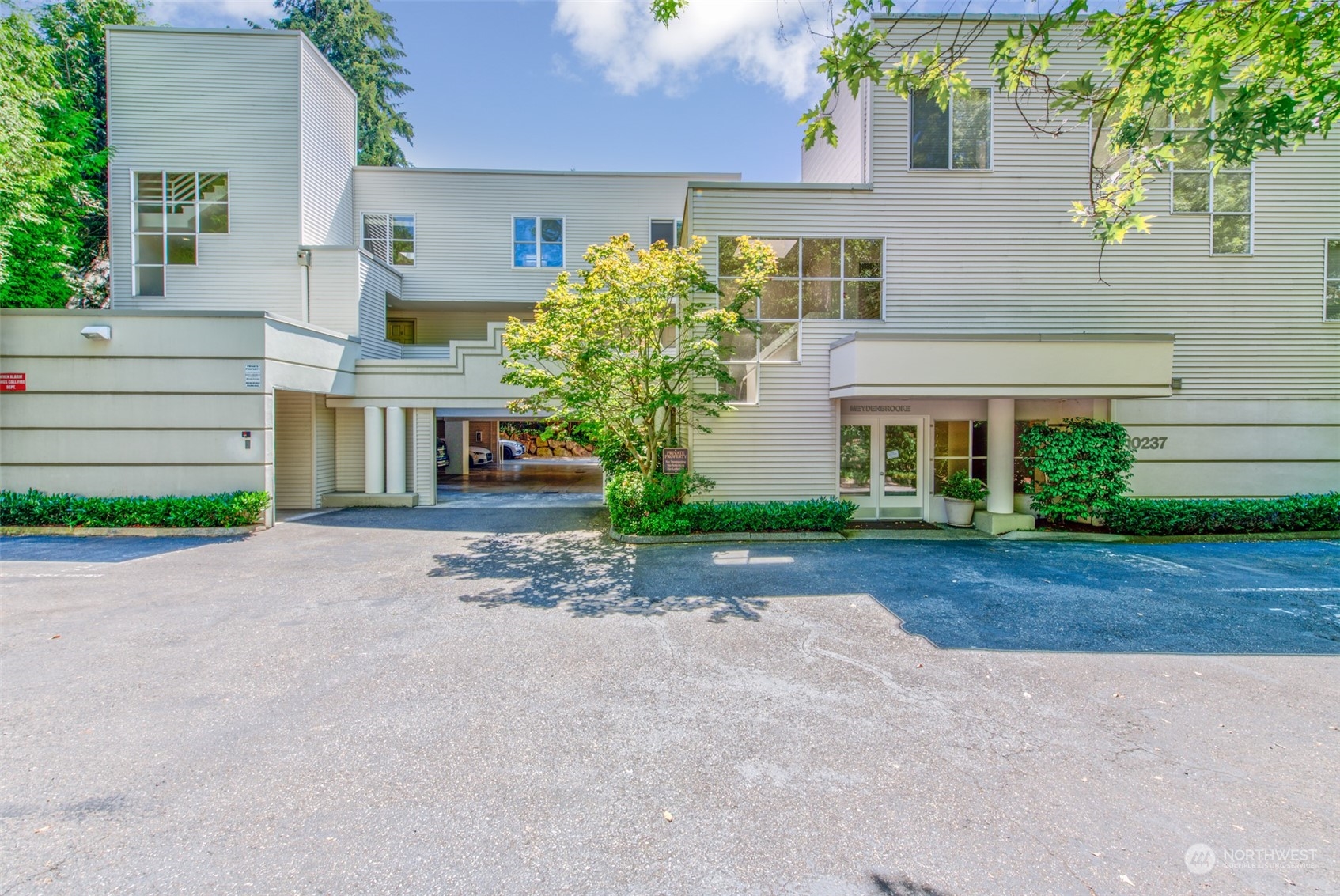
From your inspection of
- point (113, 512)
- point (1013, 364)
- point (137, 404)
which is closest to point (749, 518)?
point (1013, 364)

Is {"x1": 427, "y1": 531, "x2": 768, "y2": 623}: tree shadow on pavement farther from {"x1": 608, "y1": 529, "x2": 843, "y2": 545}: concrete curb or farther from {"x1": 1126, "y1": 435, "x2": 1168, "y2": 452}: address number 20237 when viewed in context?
{"x1": 1126, "y1": 435, "x2": 1168, "y2": 452}: address number 20237

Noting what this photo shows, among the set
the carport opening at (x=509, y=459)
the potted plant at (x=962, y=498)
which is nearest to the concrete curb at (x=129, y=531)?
the carport opening at (x=509, y=459)

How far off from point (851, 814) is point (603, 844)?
1.27 meters

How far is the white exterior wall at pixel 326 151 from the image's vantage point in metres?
15.0

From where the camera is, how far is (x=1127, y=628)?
5.79 meters

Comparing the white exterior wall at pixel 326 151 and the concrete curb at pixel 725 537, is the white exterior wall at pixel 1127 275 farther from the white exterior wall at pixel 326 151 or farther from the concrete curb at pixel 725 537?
the white exterior wall at pixel 326 151

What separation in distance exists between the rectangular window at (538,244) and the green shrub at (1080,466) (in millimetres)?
13793

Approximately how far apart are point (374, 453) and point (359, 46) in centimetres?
2155

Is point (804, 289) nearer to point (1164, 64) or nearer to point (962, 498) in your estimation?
point (962, 498)

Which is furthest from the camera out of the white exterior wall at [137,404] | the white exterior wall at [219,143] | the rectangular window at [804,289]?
the white exterior wall at [219,143]

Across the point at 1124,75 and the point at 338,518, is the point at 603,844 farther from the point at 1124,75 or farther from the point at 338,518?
the point at 338,518

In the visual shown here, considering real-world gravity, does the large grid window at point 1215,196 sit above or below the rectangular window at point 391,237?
below

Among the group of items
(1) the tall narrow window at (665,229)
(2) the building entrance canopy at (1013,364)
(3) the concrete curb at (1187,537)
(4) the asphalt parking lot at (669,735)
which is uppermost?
(1) the tall narrow window at (665,229)

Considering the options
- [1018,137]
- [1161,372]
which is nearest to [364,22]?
[1018,137]
